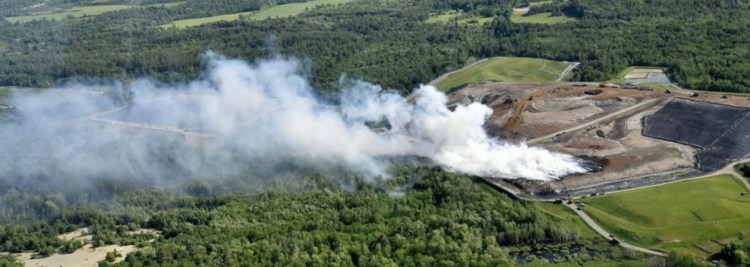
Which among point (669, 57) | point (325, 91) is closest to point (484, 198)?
point (325, 91)

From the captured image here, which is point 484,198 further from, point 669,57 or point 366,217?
point 669,57

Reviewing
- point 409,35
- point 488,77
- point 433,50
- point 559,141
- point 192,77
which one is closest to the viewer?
point 559,141

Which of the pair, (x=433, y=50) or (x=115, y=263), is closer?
(x=115, y=263)

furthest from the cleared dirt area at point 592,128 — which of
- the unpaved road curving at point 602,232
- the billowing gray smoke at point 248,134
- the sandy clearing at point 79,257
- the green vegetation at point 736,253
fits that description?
the sandy clearing at point 79,257

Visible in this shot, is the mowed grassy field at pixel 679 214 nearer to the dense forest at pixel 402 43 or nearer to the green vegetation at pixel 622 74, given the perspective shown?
the dense forest at pixel 402 43

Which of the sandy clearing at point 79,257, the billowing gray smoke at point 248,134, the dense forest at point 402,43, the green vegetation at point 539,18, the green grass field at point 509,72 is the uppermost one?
the green vegetation at point 539,18
